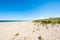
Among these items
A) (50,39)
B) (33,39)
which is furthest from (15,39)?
(50,39)

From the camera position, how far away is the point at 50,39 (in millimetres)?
5602

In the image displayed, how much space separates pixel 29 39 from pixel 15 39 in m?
0.91

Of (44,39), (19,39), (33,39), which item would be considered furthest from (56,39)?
(19,39)

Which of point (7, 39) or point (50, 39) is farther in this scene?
point (7, 39)

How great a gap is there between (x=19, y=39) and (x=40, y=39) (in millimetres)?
1349

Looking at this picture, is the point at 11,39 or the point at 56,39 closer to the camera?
the point at 56,39

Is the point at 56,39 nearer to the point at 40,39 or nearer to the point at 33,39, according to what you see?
the point at 40,39

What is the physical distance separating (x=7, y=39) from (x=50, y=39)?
9.03ft

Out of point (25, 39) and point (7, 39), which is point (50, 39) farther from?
point (7, 39)

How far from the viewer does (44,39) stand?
5.68 metres

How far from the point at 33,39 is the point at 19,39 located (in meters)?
0.90

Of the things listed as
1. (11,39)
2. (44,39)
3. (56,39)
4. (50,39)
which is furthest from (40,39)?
Result: (11,39)

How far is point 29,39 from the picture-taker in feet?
19.2

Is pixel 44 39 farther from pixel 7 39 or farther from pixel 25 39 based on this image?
pixel 7 39
